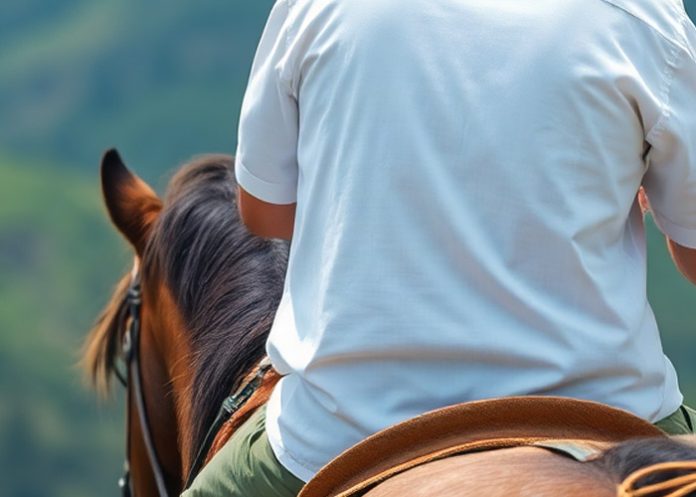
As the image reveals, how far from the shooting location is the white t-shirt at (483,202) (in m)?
1.66

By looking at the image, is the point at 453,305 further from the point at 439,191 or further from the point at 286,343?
the point at 286,343

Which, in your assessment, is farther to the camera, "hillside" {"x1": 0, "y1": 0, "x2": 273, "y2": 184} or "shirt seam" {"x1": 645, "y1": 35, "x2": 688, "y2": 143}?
"hillside" {"x1": 0, "y1": 0, "x2": 273, "y2": 184}

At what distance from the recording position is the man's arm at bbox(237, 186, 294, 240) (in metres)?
2.12

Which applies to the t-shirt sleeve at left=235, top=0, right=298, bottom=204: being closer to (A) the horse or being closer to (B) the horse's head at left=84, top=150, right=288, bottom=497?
(A) the horse

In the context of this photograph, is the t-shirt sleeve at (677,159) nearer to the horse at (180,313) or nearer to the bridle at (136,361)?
the horse at (180,313)

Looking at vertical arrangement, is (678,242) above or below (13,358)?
above

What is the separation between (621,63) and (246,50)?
12177mm

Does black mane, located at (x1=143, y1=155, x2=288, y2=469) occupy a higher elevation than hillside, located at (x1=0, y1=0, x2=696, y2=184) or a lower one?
higher

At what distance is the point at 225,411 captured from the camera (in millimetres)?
2400

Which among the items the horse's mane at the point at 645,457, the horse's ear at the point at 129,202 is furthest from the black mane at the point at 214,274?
the horse's mane at the point at 645,457

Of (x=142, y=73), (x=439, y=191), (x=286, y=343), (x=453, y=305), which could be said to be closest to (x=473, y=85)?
(x=439, y=191)

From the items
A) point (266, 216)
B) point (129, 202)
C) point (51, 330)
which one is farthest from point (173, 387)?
point (51, 330)

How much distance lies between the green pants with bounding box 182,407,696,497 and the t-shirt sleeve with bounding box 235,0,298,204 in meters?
0.37

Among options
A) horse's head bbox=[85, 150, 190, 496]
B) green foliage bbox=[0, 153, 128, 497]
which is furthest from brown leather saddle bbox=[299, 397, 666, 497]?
green foliage bbox=[0, 153, 128, 497]
